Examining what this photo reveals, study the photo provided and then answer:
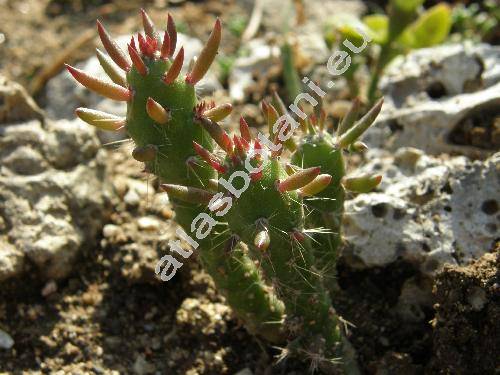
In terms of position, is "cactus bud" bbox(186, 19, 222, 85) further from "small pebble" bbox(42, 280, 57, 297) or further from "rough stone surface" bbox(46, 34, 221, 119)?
"rough stone surface" bbox(46, 34, 221, 119)

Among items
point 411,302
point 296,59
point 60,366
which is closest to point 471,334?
point 411,302

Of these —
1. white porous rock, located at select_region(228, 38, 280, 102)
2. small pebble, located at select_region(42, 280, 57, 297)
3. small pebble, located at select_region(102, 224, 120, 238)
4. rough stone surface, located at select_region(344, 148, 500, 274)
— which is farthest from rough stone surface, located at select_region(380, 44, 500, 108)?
small pebble, located at select_region(42, 280, 57, 297)

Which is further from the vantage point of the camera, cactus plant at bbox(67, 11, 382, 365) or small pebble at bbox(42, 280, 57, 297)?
small pebble at bbox(42, 280, 57, 297)

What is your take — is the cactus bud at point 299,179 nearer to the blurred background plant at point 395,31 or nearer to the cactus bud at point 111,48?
the cactus bud at point 111,48

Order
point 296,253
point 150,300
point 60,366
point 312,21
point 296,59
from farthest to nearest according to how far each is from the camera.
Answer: point 312,21, point 296,59, point 150,300, point 60,366, point 296,253

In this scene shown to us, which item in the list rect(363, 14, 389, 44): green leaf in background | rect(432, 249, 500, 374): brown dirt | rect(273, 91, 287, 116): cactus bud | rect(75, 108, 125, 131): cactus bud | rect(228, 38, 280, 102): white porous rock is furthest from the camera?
rect(228, 38, 280, 102): white porous rock

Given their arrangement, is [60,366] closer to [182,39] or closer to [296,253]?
[296,253]

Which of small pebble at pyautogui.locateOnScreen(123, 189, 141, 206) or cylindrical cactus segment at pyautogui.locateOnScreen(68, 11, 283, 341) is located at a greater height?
cylindrical cactus segment at pyautogui.locateOnScreen(68, 11, 283, 341)
